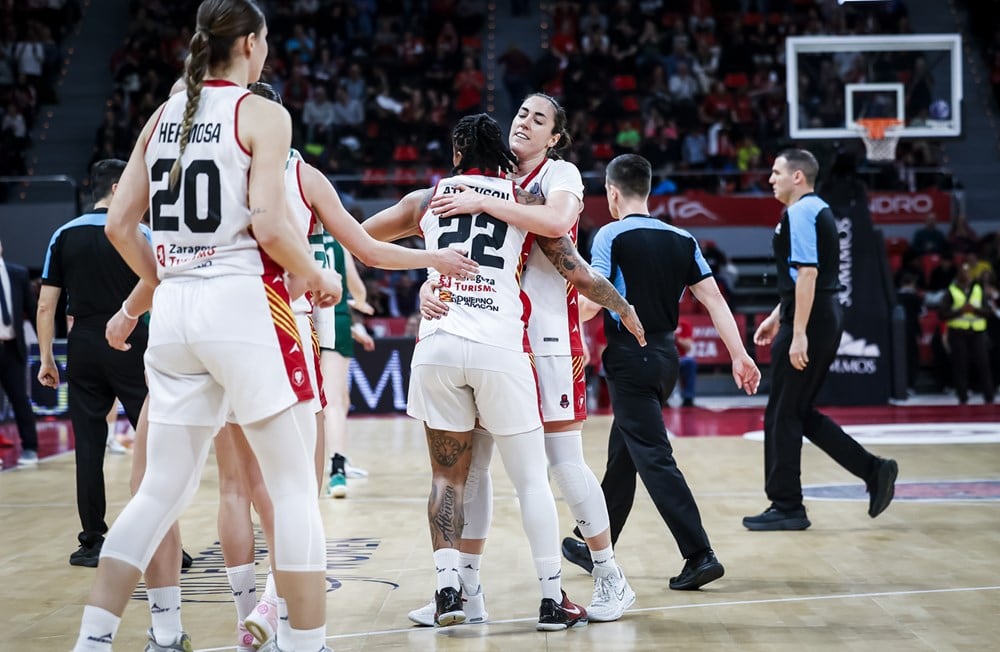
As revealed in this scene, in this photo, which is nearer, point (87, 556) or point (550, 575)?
point (550, 575)

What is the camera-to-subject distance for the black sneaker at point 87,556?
6008 millimetres

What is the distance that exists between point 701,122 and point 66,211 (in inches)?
418

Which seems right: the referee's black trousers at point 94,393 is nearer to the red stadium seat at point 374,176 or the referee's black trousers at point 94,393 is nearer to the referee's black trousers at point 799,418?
the referee's black trousers at point 799,418

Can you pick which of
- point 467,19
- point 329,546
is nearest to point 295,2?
point 467,19

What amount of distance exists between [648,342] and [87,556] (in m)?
3.04

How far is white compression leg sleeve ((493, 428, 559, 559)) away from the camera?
14.8 ft

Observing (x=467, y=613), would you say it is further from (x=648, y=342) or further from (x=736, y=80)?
(x=736, y=80)

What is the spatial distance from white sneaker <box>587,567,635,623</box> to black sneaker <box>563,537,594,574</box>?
857 mm

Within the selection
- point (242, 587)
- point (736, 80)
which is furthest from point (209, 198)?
point (736, 80)

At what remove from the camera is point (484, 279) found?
4508 mm

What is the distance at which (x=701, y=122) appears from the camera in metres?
20.7

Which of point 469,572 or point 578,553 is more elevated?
point 469,572

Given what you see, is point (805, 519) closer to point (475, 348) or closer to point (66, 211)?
point (475, 348)

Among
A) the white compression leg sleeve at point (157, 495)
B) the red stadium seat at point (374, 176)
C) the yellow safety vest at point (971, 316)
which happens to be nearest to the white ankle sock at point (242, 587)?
the white compression leg sleeve at point (157, 495)
